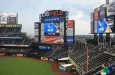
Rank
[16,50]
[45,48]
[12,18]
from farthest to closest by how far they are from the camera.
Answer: [12,18] < [16,50] < [45,48]

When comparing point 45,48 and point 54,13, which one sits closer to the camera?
point 54,13

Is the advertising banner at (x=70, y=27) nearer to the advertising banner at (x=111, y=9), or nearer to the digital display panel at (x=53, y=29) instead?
the digital display panel at (x=53, y=29)

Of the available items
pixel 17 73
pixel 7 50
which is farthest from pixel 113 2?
pixel 7 50

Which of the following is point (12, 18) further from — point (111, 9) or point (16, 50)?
point (111, 9)

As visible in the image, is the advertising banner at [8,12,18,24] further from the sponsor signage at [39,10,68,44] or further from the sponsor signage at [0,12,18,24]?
the sponsor signage at [39,10,68,44]

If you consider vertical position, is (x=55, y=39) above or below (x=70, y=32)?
below

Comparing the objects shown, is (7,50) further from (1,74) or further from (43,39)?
(1,74)

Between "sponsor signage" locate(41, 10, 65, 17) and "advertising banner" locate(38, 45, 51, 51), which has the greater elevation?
"sponsor signage" locate(41, 10, 65, 17)

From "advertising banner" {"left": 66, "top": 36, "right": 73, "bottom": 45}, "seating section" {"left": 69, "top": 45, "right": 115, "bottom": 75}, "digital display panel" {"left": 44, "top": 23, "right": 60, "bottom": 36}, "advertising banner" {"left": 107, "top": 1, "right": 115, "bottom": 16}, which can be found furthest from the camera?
"advertising banner" {"left": 66, "top": 36, "right": 73, "bottom": 45}

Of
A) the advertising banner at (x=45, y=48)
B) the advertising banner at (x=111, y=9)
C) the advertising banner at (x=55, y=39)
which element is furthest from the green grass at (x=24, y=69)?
the advertising banner at (x=45, y=48)

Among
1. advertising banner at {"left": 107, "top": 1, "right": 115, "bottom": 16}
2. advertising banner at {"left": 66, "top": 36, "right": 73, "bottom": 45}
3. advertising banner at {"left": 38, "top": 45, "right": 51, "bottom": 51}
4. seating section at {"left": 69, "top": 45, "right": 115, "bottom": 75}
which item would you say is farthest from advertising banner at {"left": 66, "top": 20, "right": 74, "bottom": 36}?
seating section at {"left": 69, "top": 45, "right": 115, "bottom": 75}

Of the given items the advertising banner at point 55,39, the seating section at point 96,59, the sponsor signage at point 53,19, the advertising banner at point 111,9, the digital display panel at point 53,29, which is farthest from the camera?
the sponsor signage at point 53,19

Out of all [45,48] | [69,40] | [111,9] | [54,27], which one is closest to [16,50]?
[45,48]

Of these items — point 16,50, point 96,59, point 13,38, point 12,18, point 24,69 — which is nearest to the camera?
point 96,59
